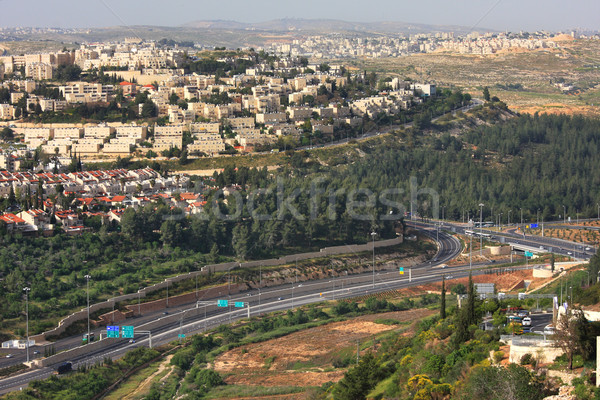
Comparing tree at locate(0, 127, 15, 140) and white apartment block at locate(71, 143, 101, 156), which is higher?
tree at locate(0, 127, 15, 140)

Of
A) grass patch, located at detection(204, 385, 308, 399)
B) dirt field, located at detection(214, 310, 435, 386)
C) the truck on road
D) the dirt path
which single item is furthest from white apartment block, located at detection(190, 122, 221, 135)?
grass patch, located at detection(204, 385, 308, 399)

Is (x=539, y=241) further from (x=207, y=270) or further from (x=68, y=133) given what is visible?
(x=68, y=133)

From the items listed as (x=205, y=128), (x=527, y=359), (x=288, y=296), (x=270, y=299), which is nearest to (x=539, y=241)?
(x=288, y=296)

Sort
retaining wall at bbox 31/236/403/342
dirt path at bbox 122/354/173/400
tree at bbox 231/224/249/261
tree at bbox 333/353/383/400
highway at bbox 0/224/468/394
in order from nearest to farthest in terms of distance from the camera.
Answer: tree at bbox 333/353/383/400, dirt path at bbox 122/354/173/400, highway at bbox 0/224/468/394, retaining wall at bbox 31/236/403/342, tree at bbox 231/224/249/261

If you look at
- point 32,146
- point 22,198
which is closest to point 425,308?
point 22,198

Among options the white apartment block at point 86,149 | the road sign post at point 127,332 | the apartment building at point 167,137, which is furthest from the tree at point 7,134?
the road sign post at point 127,332

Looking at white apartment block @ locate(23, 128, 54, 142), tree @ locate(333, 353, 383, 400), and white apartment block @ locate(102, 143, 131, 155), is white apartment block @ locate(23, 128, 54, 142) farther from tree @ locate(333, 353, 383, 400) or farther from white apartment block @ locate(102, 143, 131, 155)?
tree @ locate(333, 353, 383, 400)
